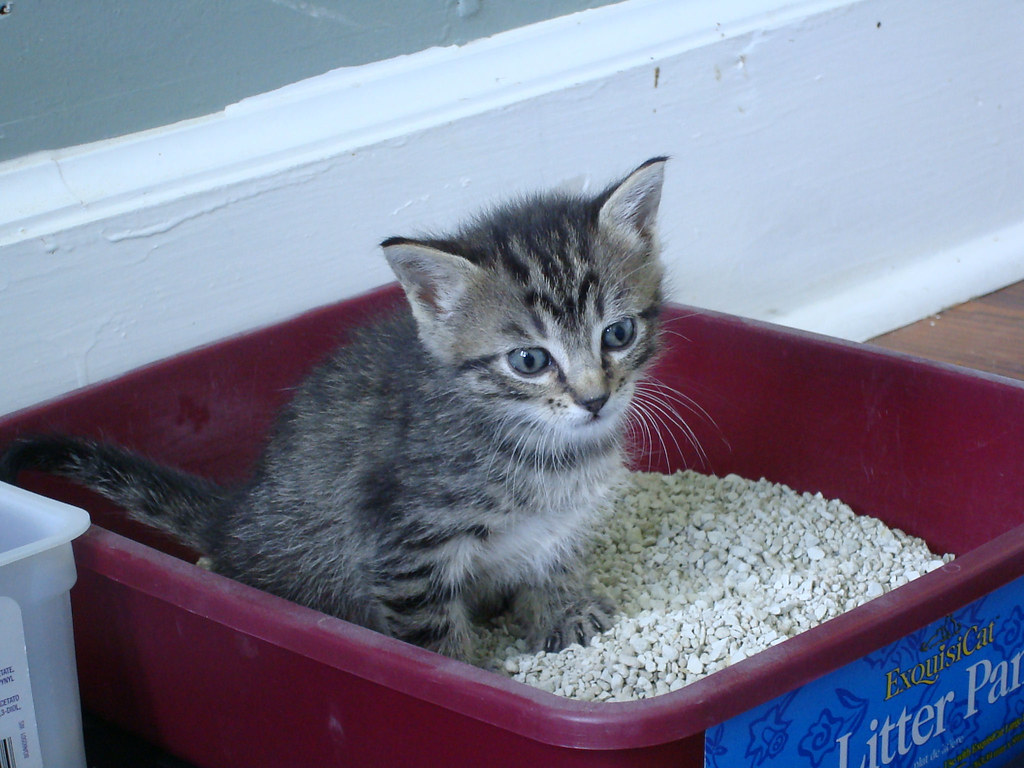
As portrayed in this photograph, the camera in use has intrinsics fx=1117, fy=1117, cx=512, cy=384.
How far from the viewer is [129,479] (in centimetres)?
151

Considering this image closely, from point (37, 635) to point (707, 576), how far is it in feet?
3.10

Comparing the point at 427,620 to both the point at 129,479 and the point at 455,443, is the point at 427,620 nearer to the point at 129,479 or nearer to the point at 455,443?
the point at 455,443

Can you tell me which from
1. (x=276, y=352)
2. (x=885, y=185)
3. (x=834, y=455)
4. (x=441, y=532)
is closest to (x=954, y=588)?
(x=441, y=532)

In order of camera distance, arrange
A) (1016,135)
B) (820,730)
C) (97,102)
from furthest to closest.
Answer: (1016,135) < (97,102) < (820,730)

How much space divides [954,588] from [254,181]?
1.28 metres

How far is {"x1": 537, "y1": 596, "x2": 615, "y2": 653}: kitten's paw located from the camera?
155cm

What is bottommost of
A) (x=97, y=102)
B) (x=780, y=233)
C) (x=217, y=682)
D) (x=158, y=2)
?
(x=217, y=682)

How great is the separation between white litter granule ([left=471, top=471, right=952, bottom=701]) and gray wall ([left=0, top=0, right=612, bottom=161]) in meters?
0.93

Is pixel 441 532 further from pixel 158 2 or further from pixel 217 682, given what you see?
pixel 158 2

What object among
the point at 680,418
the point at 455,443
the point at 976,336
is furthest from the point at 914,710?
the point at 976,336

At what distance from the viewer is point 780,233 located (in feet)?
8.09

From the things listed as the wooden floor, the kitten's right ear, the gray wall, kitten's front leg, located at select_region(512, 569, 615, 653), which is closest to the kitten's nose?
the kitten's right ear

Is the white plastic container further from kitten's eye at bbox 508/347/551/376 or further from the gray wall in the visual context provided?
the gray wall

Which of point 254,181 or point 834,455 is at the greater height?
point 254,181
